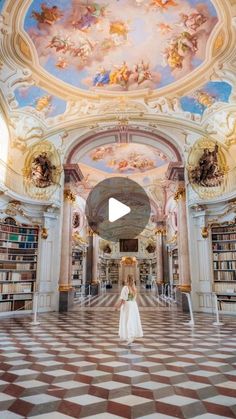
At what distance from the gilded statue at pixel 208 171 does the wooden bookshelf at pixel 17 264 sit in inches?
282

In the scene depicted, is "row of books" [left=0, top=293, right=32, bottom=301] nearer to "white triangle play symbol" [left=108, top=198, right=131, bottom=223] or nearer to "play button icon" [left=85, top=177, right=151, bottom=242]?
"play button icon" [left=85, top=177, right=151, bottom=242]

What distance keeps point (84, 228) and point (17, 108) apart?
12.0m

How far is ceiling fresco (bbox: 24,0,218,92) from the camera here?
8422 mm

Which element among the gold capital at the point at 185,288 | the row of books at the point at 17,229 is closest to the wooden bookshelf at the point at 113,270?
the gold capital at the point at 185,288

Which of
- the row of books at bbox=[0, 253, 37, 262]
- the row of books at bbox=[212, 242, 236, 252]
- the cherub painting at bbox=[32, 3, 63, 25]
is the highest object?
the cherub painting at bbox=[32, 3, 63, 25]

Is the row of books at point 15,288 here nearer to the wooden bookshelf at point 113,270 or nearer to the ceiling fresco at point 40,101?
the ceiling fresco at point 40,101

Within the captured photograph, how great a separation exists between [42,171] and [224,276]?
28.3 feet

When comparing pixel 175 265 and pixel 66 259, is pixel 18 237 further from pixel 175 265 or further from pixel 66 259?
pixel 175 265

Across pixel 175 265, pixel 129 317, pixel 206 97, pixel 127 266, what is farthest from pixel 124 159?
pixel 127 266

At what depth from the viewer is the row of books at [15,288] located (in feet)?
34.2

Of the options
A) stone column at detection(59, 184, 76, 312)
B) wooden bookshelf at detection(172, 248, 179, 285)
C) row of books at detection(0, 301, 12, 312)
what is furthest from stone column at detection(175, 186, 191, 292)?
row of books at detection(0, 301, 12, 312)

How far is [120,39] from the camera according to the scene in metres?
9.66

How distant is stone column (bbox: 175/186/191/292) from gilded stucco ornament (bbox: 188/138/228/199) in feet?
2.68

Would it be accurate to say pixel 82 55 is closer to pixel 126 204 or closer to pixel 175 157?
Answer: pixel 175 157
